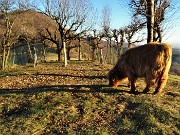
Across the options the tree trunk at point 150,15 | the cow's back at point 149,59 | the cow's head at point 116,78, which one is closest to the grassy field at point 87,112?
the cow's head at point 116,78

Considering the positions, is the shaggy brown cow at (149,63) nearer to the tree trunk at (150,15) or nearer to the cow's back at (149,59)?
the cow's back at (149,59)

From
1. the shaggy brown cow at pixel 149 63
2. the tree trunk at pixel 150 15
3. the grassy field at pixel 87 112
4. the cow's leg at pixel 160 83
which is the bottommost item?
the grassy field at pixel 87 112

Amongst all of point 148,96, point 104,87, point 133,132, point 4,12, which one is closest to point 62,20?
point 4,12

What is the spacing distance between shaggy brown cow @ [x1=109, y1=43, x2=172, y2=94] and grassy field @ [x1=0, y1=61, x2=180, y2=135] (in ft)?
2.34

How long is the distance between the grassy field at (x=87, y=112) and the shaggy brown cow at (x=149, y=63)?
71 centimetres

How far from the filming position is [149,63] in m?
11.3

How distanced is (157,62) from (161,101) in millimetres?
1664

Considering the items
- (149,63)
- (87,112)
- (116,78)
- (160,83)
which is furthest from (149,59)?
(87,112)

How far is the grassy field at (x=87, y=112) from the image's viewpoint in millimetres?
9094

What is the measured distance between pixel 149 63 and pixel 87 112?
11.4ft

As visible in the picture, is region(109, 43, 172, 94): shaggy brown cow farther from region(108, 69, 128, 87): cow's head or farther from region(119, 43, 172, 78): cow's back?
region(108, 69, 128, 87): cow's head

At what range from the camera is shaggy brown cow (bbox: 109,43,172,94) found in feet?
36.2

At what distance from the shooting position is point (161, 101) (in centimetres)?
1117

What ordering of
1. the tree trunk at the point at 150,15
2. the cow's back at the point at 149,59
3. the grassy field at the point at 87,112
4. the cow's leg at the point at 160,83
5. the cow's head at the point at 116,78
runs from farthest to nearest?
the tree trunk at the point at 150,15
the cow's head at the point at 116,78
the cow's leg at the point at 160,83
the cow's back at the point at 149,59
the grassy field at the point at 87,112
